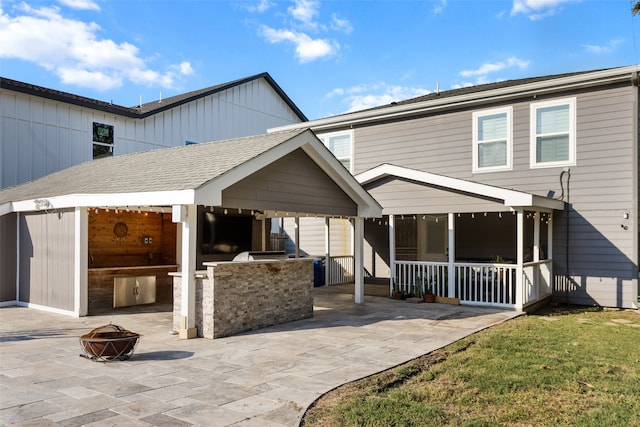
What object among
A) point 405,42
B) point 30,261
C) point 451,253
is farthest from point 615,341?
point 30,261

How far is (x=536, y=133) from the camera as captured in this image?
12.0 metres

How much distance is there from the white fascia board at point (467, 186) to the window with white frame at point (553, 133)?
3.83 ft

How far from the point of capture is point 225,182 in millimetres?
7457

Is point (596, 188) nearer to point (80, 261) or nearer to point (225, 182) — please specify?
point (225, 182)

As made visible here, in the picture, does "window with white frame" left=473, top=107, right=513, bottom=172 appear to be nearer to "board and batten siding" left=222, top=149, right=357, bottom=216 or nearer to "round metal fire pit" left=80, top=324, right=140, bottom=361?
"board and batten siding" left=222, top=149, right=357, bottom=216

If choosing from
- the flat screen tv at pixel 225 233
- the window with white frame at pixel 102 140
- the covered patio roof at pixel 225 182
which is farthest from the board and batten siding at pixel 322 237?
the window with white frame at pixel 102 140

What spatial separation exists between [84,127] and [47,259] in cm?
672

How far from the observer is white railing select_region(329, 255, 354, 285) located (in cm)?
1551

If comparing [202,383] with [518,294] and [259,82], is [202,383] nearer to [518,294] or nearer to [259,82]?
[518,294]

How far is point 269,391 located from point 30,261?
7.82 meters

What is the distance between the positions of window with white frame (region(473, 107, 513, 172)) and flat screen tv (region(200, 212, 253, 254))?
20.5 feet

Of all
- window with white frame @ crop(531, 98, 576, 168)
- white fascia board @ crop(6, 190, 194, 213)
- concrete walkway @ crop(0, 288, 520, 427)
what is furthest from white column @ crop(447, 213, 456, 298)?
white fascia board @ crop(6, 190, 194, 213)

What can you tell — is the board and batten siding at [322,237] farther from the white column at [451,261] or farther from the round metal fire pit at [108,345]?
the round metal fire pit at [108,345]

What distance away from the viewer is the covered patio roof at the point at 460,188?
33.2 ft
